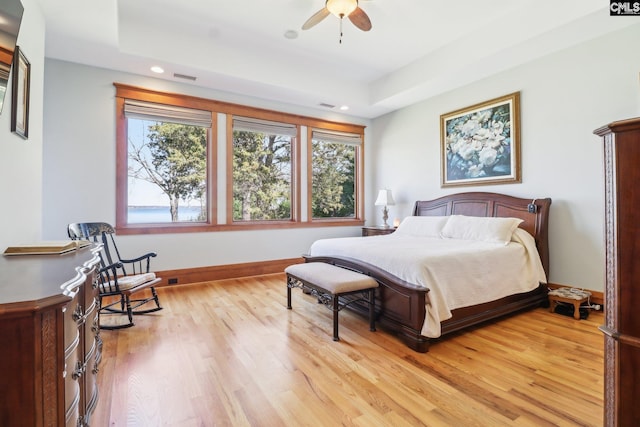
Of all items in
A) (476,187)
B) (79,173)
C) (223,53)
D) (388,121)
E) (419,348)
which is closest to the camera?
(419,348)

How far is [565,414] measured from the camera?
1616 millimetres

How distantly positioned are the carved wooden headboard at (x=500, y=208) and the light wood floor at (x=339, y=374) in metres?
0.94

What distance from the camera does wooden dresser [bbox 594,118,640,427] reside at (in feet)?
3.03

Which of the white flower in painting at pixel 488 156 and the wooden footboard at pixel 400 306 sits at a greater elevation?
the white flower in painting at pixel 488 156

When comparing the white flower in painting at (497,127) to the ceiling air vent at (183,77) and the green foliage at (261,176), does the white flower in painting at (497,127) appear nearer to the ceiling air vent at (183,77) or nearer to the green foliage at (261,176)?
the green foliage at (261,176)

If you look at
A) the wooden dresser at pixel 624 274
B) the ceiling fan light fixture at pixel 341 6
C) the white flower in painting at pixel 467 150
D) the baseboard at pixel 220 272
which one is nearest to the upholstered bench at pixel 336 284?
the wooden dresser at pixel 624 274

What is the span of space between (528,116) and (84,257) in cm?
460

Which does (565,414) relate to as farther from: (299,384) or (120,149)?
(120,149)

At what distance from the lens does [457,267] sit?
2635 mm

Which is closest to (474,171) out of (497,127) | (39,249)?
(497,127)

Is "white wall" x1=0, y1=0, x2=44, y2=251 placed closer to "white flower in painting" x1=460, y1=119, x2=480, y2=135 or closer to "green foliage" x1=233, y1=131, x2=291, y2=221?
"green foliage" x1=233, y1=131, x2=291, y2=221

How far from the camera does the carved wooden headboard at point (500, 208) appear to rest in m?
3.54

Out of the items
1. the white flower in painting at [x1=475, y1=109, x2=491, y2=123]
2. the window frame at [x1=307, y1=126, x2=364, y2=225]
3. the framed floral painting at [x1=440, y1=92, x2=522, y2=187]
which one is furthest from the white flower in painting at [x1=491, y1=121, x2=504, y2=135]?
the window frame at [x1=307, y1=126, x2=364, y2=225]

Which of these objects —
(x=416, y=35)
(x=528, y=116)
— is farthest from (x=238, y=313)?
(x=528, y=116)
